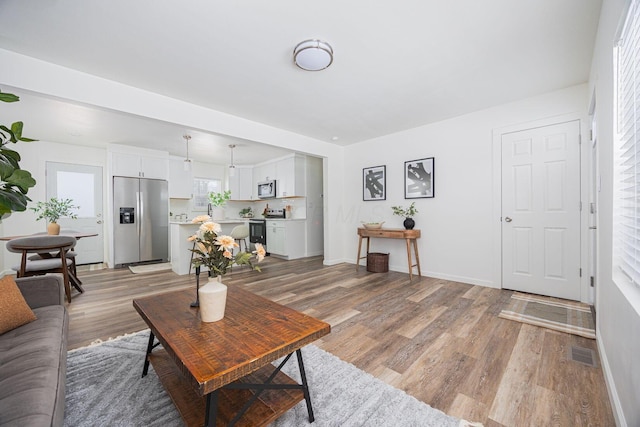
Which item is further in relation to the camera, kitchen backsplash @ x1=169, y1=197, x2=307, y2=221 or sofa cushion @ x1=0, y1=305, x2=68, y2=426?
kitchen backsplash @ x1=169, y1=197, x2=307, y2=221

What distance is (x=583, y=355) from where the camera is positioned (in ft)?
6.10

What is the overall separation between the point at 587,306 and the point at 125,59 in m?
5.08

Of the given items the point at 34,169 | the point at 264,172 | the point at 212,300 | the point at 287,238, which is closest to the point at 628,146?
the point at 212,300

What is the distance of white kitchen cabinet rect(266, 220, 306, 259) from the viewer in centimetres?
580

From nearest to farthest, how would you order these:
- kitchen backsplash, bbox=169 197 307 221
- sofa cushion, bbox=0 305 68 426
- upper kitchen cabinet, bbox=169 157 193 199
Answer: sofa cushion, bbox=0 305 68 426 < upper kitchen cabinet, bbox=169 157 193 199 < kitchen backsplash, bbox=169 197 307 221

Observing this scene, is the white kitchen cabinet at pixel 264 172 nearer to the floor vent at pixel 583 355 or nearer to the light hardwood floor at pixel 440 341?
the light hardwood floor at pixel 440 341

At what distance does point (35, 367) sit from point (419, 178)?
429 cm

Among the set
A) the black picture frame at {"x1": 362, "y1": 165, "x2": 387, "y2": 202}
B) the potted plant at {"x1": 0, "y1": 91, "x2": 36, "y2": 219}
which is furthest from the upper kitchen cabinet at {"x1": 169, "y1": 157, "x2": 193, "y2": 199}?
the potted plant at {"x1": 0, "y1": 91, "x2": 36, "y2": 219}

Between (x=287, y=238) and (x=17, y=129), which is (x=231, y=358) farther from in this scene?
(x=287, y=238)

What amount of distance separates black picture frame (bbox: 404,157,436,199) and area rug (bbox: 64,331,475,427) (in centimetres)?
304

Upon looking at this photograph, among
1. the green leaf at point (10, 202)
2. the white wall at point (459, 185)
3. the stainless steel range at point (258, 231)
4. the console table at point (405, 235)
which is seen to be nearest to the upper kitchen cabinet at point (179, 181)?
the stainless steel range at point (258, 231)

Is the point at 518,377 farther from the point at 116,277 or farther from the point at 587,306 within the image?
the point at 116,277

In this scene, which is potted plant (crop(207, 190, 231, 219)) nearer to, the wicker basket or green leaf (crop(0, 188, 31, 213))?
the wicker basket

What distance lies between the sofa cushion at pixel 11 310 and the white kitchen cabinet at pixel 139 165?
13.5 ft
